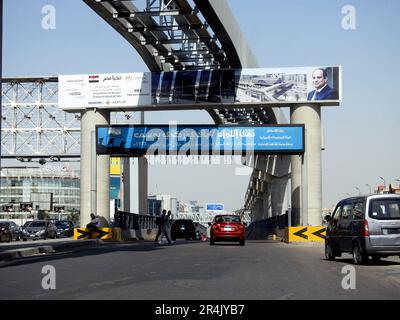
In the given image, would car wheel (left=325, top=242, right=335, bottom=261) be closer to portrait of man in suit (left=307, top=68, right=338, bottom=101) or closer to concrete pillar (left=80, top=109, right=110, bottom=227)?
portrait of man in suit (left=307, top=68, right=338, bottom=101)

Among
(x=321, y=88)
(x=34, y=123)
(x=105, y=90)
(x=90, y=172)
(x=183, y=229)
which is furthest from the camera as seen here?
(x=34, y=123)

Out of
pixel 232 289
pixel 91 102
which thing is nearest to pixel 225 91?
pixel 91 102

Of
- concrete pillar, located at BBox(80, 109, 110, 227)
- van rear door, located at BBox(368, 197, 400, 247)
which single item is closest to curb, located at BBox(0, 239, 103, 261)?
concrete pillar, located at BBox(80, 109, 110, 227)

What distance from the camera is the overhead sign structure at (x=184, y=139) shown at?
43.8m

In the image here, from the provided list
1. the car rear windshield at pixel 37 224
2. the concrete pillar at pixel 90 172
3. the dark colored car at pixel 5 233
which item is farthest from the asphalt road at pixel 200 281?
the car rear windshield at pixel 37 224

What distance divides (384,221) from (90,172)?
30.6 metres

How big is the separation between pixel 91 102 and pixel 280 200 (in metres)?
38.6

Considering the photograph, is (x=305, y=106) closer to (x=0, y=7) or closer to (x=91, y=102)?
(x=91, y=102)

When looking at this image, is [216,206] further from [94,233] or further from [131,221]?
[94,233]

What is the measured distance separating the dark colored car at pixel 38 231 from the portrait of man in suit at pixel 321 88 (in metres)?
23.7

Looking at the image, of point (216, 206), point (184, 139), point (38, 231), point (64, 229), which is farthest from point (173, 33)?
point (216, 206)

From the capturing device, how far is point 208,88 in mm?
44938

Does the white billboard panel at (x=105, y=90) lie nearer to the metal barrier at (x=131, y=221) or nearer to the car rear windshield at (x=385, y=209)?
the metal barrier at (x=131, y=221)

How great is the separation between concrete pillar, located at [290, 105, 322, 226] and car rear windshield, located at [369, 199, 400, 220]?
2449 cm
